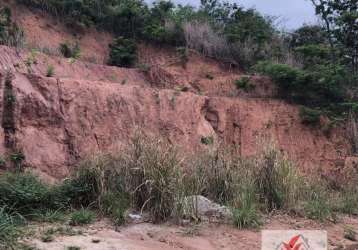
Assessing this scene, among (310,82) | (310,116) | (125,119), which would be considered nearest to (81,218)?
(125,119)

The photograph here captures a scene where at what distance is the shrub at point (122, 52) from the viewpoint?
1650cm

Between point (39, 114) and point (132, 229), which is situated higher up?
point (39, 114)

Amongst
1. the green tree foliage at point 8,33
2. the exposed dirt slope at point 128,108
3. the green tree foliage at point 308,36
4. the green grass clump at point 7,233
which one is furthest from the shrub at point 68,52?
the green tree foliage at point 308,36

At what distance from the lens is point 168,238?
719cm

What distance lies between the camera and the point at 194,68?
687 inches

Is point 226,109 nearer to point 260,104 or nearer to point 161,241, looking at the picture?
point 260,104

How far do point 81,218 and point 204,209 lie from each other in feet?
7.06

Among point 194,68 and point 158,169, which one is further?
point 194,68

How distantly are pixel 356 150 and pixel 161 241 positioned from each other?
11419 mm

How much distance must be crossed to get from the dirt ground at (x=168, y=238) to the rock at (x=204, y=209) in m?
0.22

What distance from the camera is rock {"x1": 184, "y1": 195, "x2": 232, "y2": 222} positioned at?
317 inches

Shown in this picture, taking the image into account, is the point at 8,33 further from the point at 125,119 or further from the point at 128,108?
the point at 125,119

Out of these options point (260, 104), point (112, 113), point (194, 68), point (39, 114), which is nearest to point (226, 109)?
point (260, 104)

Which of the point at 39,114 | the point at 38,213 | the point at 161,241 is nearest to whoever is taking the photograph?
the point at 161,241
